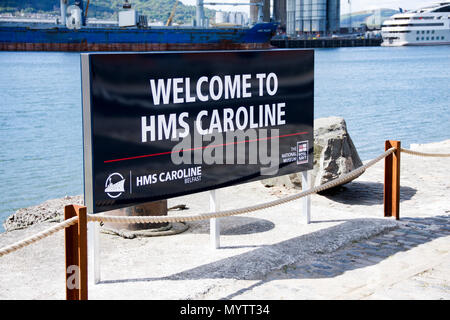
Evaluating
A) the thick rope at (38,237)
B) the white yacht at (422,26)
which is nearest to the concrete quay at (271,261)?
the thick rope at (38,237)

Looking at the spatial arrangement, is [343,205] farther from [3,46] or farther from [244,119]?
[3,46]

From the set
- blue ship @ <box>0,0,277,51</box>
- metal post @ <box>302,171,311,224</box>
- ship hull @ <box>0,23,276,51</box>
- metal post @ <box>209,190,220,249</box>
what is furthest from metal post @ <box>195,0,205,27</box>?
metal post @ <box>209,190,220,249</box>

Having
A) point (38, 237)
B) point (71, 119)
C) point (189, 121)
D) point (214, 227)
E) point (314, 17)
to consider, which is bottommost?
point (71, 119)

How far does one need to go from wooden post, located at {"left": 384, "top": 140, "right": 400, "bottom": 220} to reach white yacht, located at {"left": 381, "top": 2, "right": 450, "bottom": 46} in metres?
141

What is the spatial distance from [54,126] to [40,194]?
45.2 feet

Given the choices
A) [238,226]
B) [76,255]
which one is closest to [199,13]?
[238,226]

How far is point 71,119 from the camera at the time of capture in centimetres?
3114

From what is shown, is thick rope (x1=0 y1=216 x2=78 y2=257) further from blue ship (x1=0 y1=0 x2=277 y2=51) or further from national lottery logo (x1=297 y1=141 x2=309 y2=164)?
blue ship (x1=0 y1=0 x2=277 y2=51)

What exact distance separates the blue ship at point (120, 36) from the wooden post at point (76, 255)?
91474 mm

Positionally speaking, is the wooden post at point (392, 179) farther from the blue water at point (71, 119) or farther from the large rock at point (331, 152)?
the blue water at point (71, 119)

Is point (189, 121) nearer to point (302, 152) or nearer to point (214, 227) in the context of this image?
point (214, 227)

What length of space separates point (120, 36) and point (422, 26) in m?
76.9

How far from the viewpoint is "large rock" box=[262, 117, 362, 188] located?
8406 millimetres

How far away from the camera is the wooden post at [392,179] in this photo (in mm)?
6863
